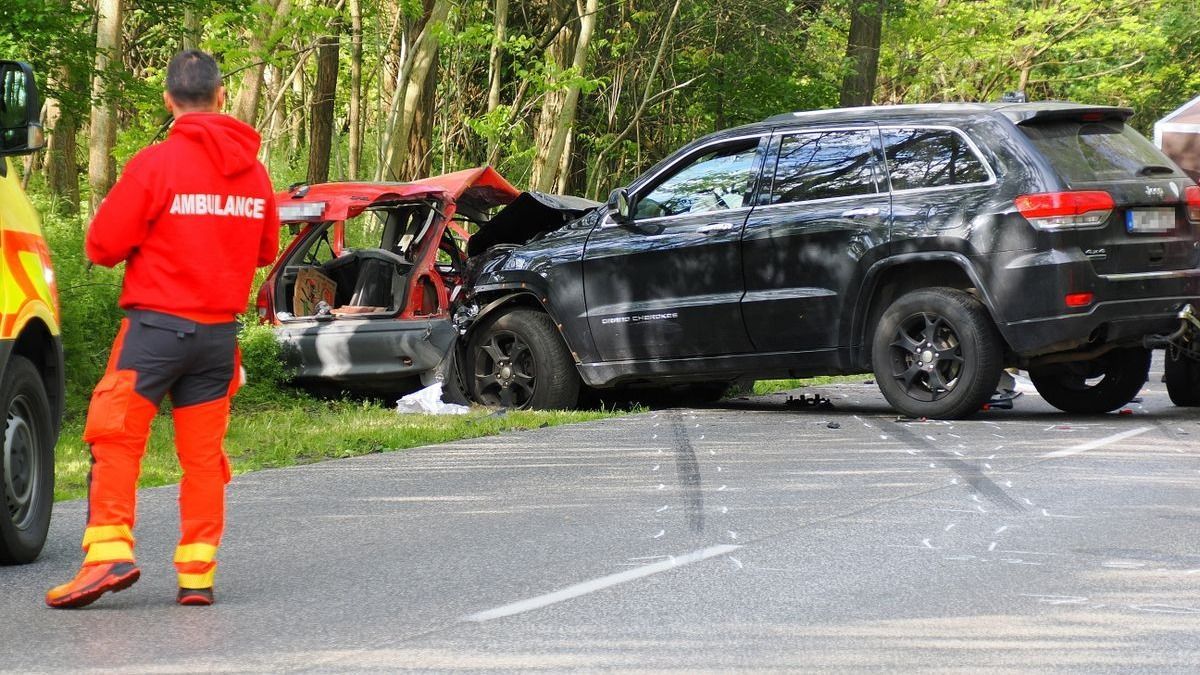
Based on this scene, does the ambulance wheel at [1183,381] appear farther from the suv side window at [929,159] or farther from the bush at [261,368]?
the bush at [261,368]

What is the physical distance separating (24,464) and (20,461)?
0.15ft

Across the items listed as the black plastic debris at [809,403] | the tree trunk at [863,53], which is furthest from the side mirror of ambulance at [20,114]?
the tree trunk at [863,53]

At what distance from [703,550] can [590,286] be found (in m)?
5.90

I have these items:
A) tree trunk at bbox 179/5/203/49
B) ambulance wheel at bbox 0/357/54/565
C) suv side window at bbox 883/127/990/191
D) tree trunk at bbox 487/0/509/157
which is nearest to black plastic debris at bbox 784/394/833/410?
suv side window at bbox 883/127/990/191

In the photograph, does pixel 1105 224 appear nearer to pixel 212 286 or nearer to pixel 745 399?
pixel 745 399

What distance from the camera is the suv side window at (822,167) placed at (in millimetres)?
11500

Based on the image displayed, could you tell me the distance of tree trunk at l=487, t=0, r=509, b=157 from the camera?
24.0m

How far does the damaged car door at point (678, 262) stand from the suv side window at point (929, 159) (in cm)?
102

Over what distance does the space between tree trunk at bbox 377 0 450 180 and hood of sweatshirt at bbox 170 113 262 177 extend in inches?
665

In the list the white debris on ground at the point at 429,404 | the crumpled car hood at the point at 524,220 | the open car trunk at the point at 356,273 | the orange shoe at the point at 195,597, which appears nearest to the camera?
the orange shoe at the point at 195,597

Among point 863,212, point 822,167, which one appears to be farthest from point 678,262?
point 863,212

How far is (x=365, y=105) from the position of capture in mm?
35375

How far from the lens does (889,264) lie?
11.2m

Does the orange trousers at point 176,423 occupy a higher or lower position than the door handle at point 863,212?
lower
